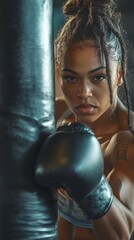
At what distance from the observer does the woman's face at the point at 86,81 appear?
4.37 ft

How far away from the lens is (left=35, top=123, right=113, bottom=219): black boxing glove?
91 centimetres

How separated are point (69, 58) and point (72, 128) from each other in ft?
1.38

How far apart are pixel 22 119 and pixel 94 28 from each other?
0.49 m

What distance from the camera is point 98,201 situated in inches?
40.7

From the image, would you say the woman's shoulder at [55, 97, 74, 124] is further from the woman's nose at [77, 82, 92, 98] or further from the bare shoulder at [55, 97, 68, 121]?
the woman's nose at [77, 82, 92, 98]

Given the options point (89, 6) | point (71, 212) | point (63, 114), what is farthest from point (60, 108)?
point (89, 6)

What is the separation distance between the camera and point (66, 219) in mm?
1585

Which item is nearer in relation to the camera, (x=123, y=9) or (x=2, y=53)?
(x=2, y=53)

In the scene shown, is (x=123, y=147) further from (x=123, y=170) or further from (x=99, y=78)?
(x=99, y=78)

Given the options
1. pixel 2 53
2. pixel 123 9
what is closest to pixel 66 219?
pixel 2 53

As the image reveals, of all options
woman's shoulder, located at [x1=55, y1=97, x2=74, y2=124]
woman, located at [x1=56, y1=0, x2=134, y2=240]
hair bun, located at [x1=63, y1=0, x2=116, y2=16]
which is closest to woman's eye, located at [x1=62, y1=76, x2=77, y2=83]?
woman, located at [x1=56, y1=0, x2=134, y2=240]

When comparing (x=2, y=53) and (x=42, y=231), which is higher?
(x=2, y=53)

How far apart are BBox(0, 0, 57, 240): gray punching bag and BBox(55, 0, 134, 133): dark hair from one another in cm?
34

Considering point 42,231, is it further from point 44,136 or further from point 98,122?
point 98,122
